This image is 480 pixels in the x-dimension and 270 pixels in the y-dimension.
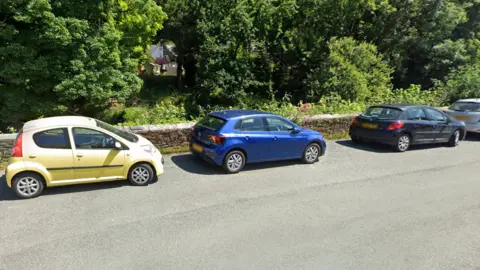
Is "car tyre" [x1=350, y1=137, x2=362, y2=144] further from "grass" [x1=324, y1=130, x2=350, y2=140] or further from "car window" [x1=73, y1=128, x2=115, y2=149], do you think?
"car window" [x1=73, y1=128, x2=115, y2=149]

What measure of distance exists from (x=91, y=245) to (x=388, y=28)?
20.6 m

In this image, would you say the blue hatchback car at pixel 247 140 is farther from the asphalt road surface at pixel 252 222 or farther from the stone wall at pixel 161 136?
the stone wall at pixel 161 136

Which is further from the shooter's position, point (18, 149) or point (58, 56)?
point (58, 56)

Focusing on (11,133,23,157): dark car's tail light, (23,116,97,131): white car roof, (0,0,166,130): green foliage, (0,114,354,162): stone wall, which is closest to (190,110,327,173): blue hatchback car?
(0,114,354,162): stone wall

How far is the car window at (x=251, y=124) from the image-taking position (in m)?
7.32

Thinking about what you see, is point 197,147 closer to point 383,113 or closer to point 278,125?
point 278,125

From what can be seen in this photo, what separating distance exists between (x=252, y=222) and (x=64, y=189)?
12.6 feet

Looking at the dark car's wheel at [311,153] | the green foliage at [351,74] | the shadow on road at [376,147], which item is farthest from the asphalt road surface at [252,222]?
the green foliage at [351,74]

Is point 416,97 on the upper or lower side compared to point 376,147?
upper

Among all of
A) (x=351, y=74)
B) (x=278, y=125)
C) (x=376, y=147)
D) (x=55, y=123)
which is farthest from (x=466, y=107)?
(x=55, y=123)

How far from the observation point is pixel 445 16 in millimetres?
19141

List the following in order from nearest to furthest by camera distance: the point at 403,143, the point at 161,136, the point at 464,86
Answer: the point at 161,136, the point at 403,143, the point at 464,86

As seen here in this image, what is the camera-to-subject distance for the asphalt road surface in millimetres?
4047

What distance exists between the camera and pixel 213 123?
7.46m
